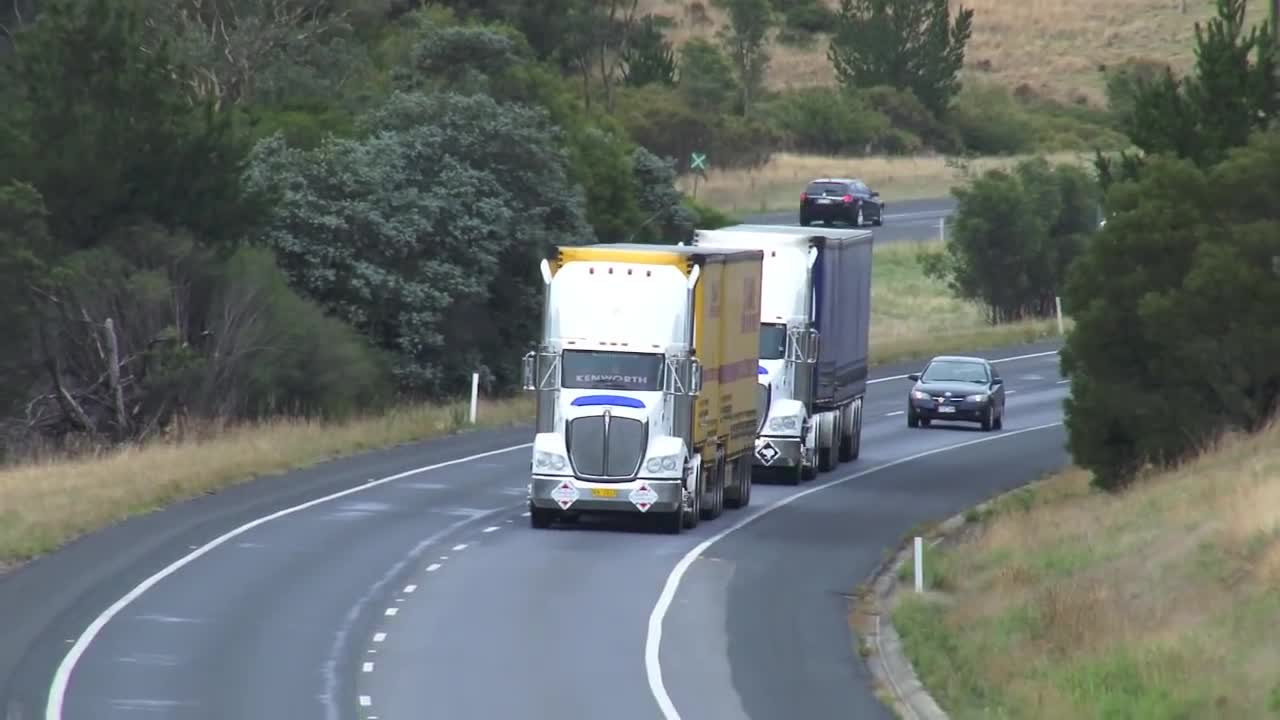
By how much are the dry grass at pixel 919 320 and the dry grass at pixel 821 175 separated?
311 inches

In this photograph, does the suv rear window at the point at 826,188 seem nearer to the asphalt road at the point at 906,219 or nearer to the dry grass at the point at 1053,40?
the asphalt road at the point at 906,219

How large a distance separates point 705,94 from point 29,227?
67.1 m

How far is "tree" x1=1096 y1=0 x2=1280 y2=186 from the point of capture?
4178cm

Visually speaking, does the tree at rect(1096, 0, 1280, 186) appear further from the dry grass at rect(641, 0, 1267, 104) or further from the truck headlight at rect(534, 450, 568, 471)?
the dry grass at rect(641, 0, 1267, 104)

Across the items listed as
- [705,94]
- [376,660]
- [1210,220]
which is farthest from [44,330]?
[705,94]

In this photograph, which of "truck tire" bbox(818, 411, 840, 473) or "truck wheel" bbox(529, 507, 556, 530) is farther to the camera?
"truck tire" bbox(818, 411, 840, 473)

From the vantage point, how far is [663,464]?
29.8 metres

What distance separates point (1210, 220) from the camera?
34.3m

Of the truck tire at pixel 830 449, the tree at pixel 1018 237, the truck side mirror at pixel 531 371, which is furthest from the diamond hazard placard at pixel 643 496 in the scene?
the tree at pixel 1018 237

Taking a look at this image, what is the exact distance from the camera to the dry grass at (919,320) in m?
63.7

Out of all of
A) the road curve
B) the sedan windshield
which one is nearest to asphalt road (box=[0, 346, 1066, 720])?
the sedan windshield

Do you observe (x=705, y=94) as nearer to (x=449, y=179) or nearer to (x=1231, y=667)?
(x=449, y=179)

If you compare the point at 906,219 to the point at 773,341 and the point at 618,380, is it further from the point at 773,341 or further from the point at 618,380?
the point at 618,380

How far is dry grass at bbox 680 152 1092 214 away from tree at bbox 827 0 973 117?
470 centimetres
